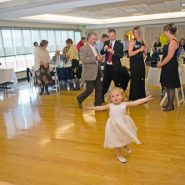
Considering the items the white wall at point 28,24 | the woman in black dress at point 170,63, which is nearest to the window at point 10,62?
the white wall at point 28,24

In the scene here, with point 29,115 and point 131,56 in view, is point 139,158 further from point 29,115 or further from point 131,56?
point 29,115

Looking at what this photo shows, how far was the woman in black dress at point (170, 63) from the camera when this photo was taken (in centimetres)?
391

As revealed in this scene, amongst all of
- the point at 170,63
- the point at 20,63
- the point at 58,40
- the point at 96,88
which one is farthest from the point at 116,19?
the point at 170,63

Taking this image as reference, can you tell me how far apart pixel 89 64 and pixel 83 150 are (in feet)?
5.88

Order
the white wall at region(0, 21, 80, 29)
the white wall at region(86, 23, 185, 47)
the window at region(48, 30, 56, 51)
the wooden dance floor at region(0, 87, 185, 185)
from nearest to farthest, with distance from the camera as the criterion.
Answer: the wooden dance floor at region(0, 87, 185, 185)
the white wall at region(0, 21, 80, 29)
the window at region(48, 30, 56, 51)
the white wall at region(86, 23, 185, 47)

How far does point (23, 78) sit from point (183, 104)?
7387 millimetres

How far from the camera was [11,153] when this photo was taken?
307 cm

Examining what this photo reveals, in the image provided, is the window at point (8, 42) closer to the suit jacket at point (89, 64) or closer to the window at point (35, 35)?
the window at point (35, 35)

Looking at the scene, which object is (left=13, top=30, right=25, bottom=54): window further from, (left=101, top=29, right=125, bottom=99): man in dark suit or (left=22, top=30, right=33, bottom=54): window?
(left=101, top=29, right=125, bottom=99): man in dark suit

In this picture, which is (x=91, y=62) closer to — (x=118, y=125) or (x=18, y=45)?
(x=118, y=125)

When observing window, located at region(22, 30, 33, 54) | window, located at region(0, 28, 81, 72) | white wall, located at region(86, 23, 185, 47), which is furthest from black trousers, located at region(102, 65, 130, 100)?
white wall, located at region(86, 23, 185, 47)

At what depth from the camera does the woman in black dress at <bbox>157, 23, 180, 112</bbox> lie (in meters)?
3.91

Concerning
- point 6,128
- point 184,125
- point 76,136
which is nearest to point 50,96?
point 6,128

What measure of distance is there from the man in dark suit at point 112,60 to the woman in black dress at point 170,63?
2.67ft
